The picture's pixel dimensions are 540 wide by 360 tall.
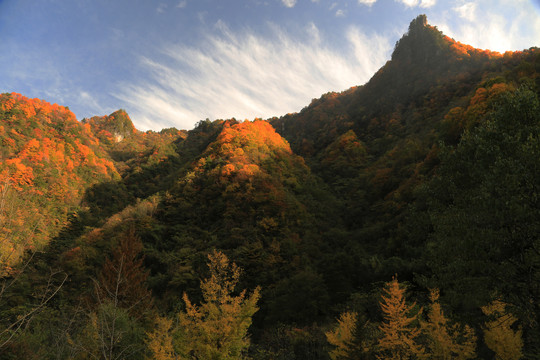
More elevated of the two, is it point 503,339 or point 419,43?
point 419,43

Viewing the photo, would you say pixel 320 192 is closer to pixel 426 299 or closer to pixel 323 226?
pixel 323 226

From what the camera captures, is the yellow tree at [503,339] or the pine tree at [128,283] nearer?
the yellow tree at [503,339]

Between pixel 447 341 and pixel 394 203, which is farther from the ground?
pixel 394 203

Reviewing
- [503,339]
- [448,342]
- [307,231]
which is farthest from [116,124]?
[503,339]

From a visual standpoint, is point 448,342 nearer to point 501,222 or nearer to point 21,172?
point 501,222

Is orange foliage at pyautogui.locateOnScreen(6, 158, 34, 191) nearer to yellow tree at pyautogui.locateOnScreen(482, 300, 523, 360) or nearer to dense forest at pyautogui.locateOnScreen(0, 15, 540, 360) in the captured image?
dense forest at pyautogui.locateOnScreen(0, 15, 540, 360)

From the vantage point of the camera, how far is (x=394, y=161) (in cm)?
4484

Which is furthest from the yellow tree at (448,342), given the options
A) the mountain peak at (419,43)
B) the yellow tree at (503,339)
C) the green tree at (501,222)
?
the mountain peak at (419,43)

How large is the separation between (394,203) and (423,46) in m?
67.9

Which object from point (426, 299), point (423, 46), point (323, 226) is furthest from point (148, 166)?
point (423, 46)

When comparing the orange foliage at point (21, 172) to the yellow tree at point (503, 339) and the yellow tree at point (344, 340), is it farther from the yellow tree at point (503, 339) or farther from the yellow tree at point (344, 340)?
the yellow tree at point (503, 339)

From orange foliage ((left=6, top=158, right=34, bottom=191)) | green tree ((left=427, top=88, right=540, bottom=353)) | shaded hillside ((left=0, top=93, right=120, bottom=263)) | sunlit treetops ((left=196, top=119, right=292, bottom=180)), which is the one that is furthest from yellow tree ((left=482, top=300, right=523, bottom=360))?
orange foliage ((left=6, top=158, right=34, bottom=191))

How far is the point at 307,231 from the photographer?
34.7 metres

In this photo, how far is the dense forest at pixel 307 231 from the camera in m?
9.36
